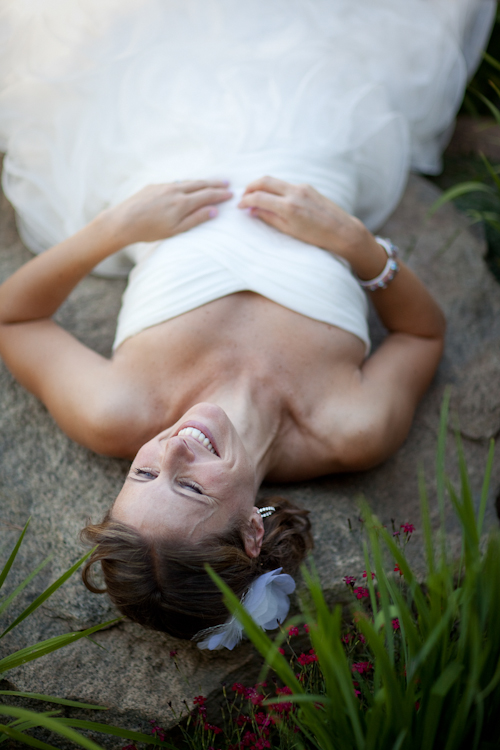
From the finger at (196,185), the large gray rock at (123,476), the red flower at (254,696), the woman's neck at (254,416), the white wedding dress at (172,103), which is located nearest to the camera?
the red flower at (254,696)

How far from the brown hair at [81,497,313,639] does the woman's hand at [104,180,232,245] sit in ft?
3.55

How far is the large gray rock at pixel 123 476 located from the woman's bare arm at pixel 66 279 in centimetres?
20

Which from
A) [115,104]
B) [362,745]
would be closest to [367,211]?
[115,104]

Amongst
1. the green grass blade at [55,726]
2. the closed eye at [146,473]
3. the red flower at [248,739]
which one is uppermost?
the closed eye at [146,473]

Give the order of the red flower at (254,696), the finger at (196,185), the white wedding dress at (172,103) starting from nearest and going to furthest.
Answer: the red flower at (254,696) < the finger at (196,185) < the white wedding dress at (172,103)

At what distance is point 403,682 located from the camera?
5.02 ft

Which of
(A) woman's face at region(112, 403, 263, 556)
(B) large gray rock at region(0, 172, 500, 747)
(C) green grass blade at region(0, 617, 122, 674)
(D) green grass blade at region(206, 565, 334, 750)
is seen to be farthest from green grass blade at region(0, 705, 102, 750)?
(B) large gray rock at region(0, 172, 500, 747)

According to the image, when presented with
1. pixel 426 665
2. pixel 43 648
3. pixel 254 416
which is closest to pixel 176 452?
pixel 254 416

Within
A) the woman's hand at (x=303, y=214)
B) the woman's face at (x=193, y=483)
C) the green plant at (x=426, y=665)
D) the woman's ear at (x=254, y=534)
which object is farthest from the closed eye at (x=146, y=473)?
the woman's hand at (x=303, y=214)

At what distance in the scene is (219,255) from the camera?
222 cm

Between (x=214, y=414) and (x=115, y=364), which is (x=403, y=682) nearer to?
(x=214, y=414)

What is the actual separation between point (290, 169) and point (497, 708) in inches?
77.6

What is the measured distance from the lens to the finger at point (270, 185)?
2.32m

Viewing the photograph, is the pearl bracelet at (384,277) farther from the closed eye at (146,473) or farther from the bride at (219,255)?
the closed eye at (146,473)
